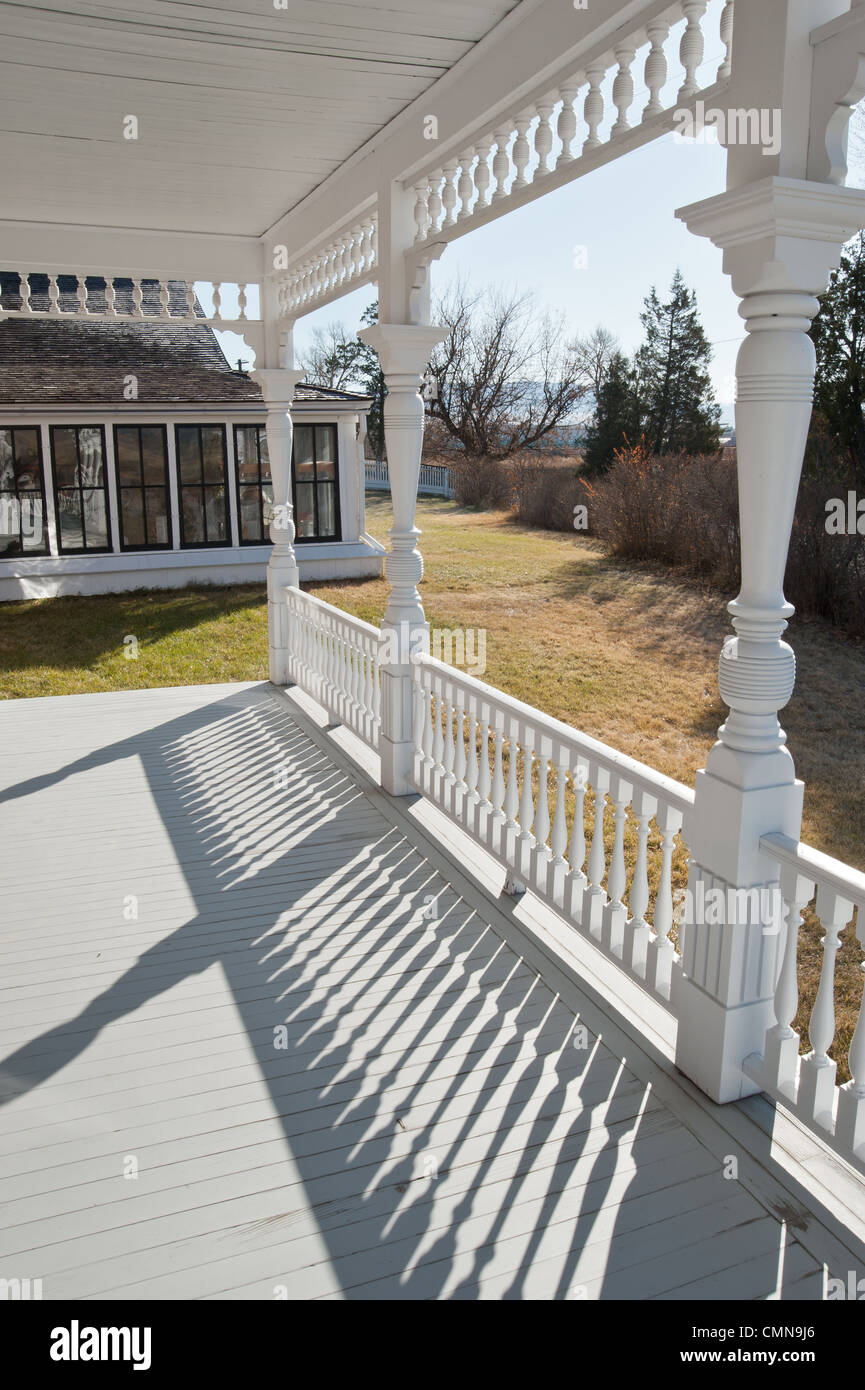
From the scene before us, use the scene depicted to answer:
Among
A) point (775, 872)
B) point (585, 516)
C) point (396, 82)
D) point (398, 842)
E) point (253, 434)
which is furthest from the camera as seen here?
point (585, 516)

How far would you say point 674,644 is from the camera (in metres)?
11.6

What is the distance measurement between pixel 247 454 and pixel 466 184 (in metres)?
10.7

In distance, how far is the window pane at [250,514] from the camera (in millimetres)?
14430

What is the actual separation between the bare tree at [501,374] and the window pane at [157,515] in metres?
18.4

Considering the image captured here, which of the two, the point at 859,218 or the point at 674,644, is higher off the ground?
the point at 859,218

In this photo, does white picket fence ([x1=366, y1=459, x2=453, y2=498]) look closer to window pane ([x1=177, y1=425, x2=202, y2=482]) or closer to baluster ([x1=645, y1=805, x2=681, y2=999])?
window pane ([x1=177, y1=425, x2=202, y2=482])

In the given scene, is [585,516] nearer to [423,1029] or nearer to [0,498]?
[0,498]

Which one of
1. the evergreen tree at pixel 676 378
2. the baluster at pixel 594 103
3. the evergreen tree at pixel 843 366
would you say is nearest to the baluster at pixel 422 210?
the baluster at pixel 594 103

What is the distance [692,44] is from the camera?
8.55ft

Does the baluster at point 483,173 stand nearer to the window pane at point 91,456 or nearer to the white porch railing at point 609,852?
the white porch railing at point 609,852

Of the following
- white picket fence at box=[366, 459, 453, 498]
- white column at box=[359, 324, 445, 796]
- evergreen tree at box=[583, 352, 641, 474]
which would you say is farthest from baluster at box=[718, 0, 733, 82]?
white picket fence at box=[366, 459, 453, 498]
